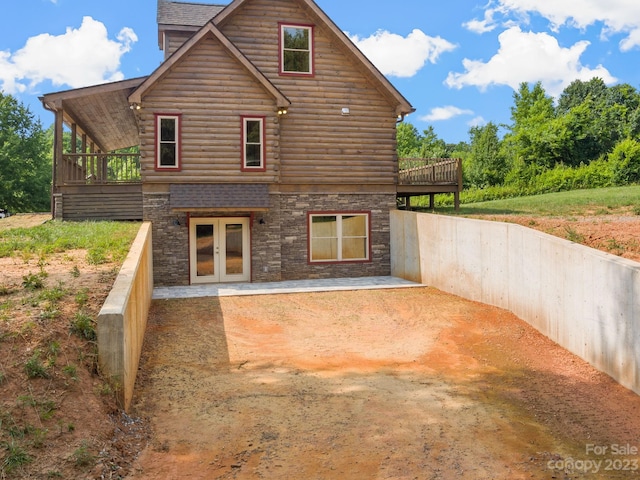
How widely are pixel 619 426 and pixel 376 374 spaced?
3307 mm

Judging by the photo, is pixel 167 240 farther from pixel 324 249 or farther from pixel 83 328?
pixel 83 328

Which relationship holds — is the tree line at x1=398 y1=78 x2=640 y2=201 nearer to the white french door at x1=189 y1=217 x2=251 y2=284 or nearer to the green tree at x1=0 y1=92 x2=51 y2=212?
the white french door at x1=189 y1=217 x2=251 y2=284

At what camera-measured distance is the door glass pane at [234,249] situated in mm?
16891

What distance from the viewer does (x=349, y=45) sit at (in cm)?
1730

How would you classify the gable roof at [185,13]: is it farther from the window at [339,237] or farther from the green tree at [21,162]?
the green tree at [21,162]

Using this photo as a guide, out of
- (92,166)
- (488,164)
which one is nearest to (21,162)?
(92,166)

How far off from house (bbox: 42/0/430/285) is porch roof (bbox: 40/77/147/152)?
7cm

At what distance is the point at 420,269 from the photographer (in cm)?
1608

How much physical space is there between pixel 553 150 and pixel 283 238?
38.4 meters

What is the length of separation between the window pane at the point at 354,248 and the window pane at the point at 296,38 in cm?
677

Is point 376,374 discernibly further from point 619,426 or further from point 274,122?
point 274,122

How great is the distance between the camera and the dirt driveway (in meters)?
5.27

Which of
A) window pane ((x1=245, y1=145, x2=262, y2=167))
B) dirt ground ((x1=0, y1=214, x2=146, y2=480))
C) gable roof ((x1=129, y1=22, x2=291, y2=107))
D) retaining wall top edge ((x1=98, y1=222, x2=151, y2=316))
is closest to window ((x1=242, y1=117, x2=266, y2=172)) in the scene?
window pane ((x1=245, y1=145, x2=262, y2=167))

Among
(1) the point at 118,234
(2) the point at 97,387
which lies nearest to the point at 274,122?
(1) the point at 118,234
